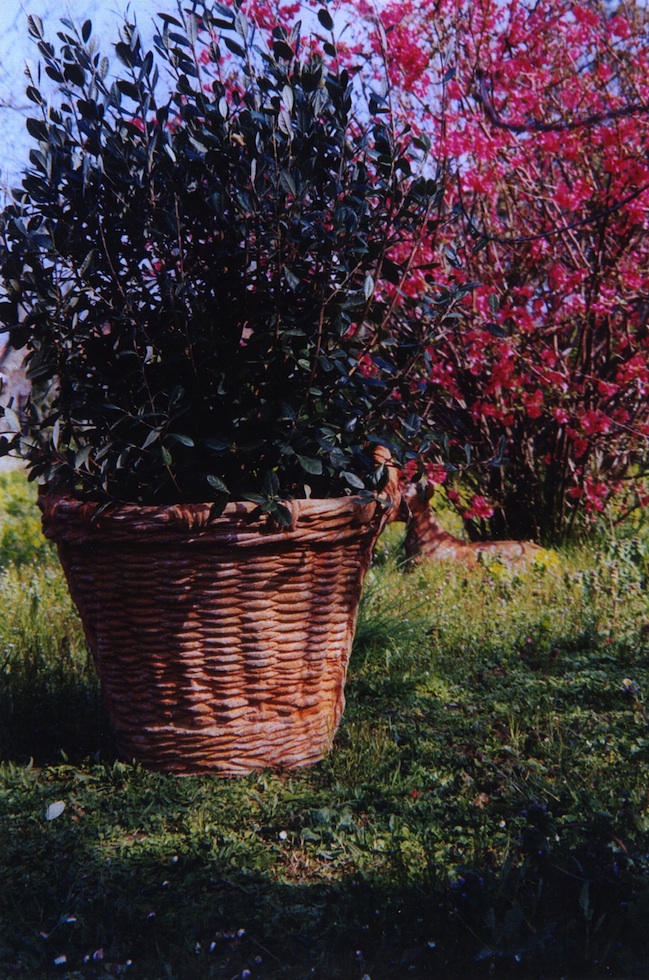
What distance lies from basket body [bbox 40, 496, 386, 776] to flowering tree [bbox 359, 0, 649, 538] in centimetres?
180

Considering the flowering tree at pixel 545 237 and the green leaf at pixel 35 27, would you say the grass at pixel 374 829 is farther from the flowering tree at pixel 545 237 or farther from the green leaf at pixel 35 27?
the green leaf at pixel 35 27

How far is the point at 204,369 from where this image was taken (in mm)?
2277

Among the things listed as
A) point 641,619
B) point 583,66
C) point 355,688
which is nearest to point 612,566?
point 641,619

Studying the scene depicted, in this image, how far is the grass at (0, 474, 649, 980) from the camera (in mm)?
1642

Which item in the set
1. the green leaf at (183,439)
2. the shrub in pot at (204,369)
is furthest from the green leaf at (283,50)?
the green leaf at (183,439)

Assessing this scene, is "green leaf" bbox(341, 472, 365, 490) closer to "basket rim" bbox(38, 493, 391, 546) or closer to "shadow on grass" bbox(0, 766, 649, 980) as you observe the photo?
"basket rim" bbox(38, 493, 391, 546)

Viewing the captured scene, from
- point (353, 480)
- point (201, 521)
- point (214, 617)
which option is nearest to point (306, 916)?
point (214, 617)

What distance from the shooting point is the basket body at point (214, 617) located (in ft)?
7.06

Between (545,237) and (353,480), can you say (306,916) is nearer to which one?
(353,480)

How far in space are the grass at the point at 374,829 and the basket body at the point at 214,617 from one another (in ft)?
0.38

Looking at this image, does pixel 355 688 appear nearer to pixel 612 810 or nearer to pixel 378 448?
pixel 378 448

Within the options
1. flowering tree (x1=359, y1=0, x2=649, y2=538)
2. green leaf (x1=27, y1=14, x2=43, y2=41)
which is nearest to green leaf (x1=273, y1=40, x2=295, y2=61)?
green leaf (x1=27, y1=14, x2=43, y2=41)

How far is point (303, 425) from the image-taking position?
221 cm

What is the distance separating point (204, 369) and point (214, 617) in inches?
24.4
